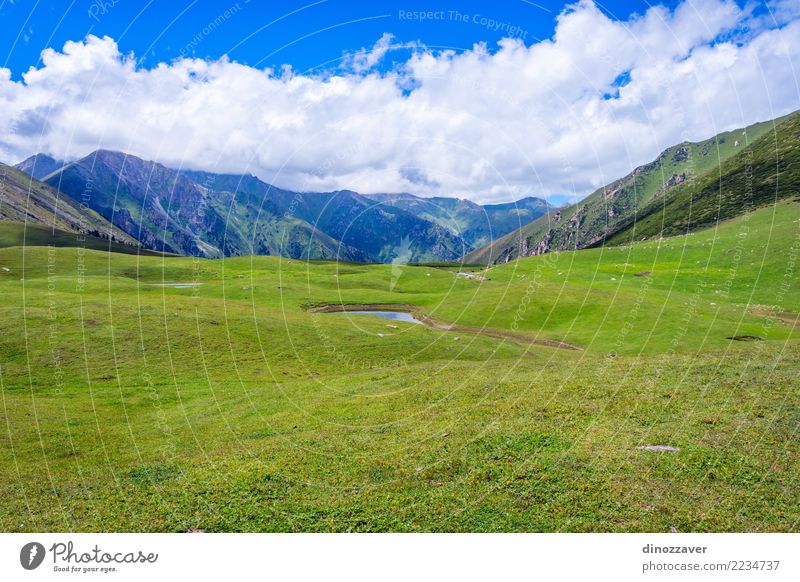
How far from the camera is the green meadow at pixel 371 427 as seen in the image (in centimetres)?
1875

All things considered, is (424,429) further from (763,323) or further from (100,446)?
(763,323)

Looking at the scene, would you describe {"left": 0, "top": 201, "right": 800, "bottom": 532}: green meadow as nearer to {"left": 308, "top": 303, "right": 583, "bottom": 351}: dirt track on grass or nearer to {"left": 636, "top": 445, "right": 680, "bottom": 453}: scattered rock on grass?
{"left": 636, "top": 445, "right": 680, "bottom": 453}: scattered rock on grass

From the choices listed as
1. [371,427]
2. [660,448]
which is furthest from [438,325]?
[660,448]

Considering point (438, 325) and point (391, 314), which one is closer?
point (438, 325)

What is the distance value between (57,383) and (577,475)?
5256 centimetres

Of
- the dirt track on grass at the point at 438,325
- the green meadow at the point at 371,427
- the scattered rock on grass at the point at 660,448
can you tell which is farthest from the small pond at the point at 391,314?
the scattered rock on grass at the point at 660,448

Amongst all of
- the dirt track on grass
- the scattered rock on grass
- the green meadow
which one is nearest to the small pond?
the dirt track on grass

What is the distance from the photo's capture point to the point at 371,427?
29484mm

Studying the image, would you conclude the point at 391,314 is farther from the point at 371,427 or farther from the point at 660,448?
the point at 660,448

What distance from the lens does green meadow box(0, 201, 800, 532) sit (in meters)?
18.8

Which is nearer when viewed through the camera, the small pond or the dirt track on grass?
the dirt track on grass

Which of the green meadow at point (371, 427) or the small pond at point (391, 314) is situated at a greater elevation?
the small pond at point (391, 314)

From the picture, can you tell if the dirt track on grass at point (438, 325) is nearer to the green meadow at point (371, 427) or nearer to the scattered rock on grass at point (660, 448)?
the green meadow at point (371, 427)

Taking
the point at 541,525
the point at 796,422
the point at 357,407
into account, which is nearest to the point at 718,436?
the point at 796,422
